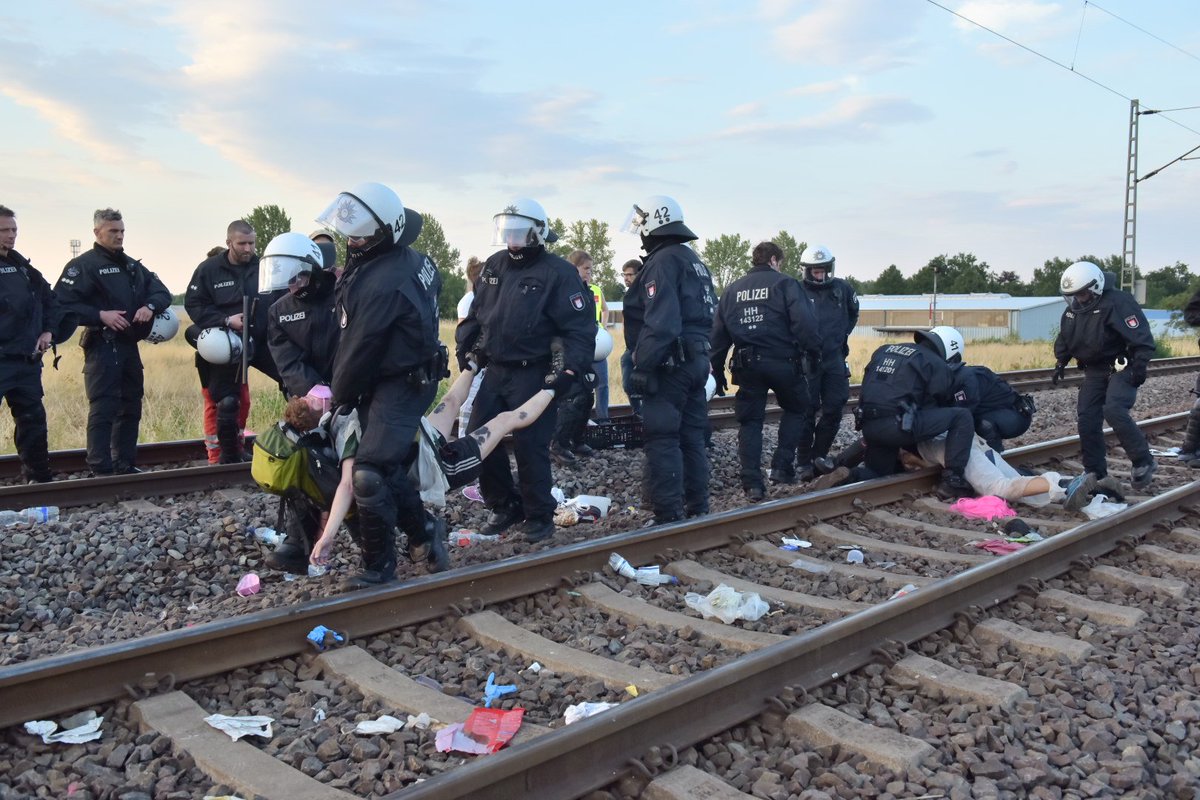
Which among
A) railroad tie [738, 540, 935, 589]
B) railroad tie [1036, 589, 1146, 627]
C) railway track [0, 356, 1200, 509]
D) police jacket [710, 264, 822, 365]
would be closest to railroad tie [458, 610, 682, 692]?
railroad tie [738, 540, 935, 589]

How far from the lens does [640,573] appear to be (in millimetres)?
5332

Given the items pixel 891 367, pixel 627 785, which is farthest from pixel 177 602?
pixel 891 367

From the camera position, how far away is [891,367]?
25.8 ft

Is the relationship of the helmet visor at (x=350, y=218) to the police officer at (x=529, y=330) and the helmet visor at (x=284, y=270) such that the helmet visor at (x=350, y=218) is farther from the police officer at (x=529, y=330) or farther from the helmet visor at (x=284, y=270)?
the police officer at (x=529, y=330)

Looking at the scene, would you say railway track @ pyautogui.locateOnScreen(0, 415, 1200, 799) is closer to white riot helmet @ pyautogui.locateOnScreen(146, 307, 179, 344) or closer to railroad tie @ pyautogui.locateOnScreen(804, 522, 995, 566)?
railroad tie @ pyautogui.locateOnScreen(804, 522, 995, 566)

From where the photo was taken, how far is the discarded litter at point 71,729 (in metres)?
3.35

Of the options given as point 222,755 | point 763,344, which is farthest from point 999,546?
point 222,755

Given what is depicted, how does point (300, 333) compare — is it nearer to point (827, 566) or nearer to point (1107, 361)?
point (827, 566)

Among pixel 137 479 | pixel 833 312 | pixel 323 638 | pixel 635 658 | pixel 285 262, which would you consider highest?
pixel 285 262

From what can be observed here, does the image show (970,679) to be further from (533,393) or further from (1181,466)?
(1181,466)

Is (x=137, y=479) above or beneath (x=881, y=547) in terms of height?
above

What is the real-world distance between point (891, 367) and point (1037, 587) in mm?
2914

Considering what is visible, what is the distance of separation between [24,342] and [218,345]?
1.43m

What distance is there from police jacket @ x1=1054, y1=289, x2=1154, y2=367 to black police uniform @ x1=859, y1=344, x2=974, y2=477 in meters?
1.52
